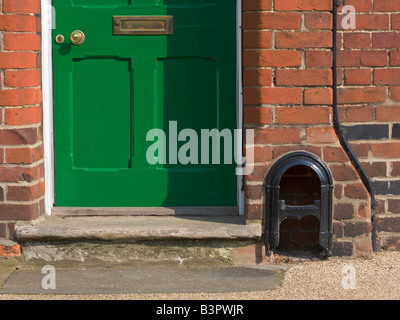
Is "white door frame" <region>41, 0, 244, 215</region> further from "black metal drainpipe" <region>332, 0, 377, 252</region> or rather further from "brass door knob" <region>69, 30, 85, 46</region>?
"black metal drainpipe" <region>332, 0, 377, 252</region>

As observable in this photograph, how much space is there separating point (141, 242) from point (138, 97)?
0.94m

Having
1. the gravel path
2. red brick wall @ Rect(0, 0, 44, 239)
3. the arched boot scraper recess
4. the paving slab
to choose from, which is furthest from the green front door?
the gravel path

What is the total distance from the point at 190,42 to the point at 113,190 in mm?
1050

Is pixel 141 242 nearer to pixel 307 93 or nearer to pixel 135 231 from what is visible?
pixel 135 231

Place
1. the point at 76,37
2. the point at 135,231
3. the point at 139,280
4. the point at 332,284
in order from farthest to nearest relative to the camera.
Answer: the point at 76,37, the point at 135,231, the point at 139,280, the point at 332,284

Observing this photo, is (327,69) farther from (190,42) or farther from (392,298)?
(392,298)

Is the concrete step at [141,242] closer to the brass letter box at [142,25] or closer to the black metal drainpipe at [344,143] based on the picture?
the black metal drainpipe at [344,143]

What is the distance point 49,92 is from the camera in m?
5.16

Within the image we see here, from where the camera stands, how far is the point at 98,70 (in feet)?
17.0

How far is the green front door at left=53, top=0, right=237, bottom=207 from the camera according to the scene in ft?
16.9

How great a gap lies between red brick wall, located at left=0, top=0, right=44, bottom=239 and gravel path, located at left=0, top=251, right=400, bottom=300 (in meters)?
0.72

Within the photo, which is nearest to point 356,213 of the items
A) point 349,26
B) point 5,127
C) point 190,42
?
point 349,26

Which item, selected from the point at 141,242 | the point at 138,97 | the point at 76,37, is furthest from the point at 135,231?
the point at 76,37

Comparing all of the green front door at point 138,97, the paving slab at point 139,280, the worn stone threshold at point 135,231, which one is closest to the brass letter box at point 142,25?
the green front door at point 138,97
